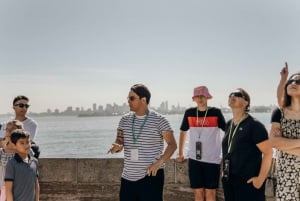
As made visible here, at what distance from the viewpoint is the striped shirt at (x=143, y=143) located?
436cm

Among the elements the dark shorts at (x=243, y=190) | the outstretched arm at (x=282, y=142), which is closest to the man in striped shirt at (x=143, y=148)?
the dark shorts at (x=243, y=190)

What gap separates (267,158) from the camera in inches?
163

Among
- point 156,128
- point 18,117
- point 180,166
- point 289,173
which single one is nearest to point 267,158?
point 289,173

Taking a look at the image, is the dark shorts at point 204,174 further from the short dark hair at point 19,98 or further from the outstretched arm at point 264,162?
the short dark hair at point 19,98

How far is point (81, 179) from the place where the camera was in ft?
20.0

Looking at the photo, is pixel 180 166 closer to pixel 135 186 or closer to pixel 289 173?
pixel 135 186

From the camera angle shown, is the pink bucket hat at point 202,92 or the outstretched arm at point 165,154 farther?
the pink bucket hat at point 202,92

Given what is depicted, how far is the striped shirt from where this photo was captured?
436cm

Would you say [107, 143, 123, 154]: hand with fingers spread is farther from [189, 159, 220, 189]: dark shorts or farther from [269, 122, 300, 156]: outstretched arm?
[269, 122, 300, 156]: outstretched arm

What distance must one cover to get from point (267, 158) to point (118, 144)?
4.66 ft

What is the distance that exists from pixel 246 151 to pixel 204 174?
3.62ft

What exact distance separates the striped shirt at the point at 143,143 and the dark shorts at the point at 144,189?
52 millimetres

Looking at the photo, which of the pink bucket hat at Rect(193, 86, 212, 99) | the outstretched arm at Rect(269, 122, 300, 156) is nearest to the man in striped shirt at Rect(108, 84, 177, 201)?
the outstretched arm at Rect(269, 122, 300, 156)

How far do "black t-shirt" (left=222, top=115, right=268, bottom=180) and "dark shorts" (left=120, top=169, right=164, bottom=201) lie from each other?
74cm
